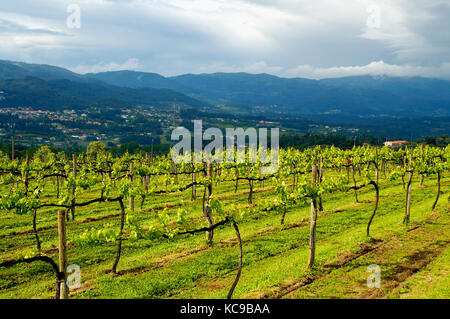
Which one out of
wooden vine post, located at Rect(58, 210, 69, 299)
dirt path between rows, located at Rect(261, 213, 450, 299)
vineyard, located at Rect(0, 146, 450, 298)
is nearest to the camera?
wooden vine post, located at Rect(58, 210, 69, 299)

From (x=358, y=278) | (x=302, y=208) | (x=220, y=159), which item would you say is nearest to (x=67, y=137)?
(x=220, y=159)

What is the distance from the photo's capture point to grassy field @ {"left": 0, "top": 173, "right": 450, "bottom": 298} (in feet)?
41.0

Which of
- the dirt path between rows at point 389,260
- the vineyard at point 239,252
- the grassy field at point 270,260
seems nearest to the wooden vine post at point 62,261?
the vineyard at point 239,252

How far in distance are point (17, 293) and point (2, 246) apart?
8101 millimetres

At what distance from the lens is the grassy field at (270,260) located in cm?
1250

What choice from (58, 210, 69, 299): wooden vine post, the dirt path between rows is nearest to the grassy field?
the dirt path between rows

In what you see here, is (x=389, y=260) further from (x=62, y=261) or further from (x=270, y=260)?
(x=62, y=261)

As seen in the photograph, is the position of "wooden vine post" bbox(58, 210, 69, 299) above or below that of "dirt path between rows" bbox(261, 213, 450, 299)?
above

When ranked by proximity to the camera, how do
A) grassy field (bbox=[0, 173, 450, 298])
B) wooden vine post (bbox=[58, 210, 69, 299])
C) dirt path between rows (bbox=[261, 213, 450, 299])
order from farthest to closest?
grassy field (bbox=[0, 173, 450, 298]) < dirt path between rows (bbox=[261, 213, 450, 299]) < wooden vine post (bbox=[58, 210, 69, 299])

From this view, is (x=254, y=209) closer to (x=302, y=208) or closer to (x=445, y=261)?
(x=445, y=261)

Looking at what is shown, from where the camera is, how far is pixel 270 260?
615 inches

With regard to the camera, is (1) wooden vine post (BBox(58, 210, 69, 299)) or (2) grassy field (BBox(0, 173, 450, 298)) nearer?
(1) wooden vine post (BBox(58, 210, 69, 299))

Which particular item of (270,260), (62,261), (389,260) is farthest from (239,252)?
(389,260)

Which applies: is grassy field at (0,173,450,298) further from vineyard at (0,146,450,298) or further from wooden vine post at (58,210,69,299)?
wooden vine post at (58,210,69,299)
